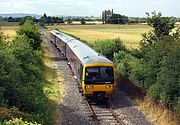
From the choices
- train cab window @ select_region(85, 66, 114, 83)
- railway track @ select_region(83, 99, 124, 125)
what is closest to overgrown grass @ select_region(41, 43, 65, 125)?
railway track @ select_region(83, 99, 124, 125)

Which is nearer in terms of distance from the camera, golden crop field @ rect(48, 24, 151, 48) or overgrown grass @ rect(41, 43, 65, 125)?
overgrown grass @ rect(41, 43, 65, 125)

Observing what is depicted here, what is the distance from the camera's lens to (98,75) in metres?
21.0

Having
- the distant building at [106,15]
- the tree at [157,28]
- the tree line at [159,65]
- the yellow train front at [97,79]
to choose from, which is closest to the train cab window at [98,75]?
the yellow train front at [97,79]

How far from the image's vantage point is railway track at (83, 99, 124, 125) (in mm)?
17969

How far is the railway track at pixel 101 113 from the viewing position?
18.0 meters

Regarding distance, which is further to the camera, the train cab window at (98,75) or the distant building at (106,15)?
the distant building at (106,15)

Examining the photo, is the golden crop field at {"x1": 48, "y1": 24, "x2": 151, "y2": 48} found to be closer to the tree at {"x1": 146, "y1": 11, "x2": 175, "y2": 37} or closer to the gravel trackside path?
the tree at {"x1": 146, "y1": 11, "x2": 175, "y2": 37}

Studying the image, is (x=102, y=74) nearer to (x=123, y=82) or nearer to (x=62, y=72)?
(x=123, y=82)

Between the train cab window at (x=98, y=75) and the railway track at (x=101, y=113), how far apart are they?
1461mm

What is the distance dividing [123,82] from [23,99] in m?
10.7

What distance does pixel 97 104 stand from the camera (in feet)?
71.1

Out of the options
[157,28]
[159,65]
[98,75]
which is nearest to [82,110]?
[98,75]

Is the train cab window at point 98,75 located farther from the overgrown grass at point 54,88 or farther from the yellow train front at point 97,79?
the overgrown grass at point 54,88

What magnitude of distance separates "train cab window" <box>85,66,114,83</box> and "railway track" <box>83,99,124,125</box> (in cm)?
146
